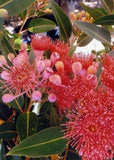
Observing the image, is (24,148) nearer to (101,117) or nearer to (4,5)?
(101,117)

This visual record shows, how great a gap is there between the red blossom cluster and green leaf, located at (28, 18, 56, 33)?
35 centimetres

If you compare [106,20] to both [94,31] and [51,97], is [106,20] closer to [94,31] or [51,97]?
[94,31]

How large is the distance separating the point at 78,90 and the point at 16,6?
22cm

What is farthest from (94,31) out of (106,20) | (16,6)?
(16,6)

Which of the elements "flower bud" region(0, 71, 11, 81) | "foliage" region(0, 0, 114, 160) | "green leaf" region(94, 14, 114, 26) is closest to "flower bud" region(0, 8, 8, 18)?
"foliage" region(0, 0, 114, 160)

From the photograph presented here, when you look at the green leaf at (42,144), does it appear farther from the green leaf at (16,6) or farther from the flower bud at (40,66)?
the green leaf at (16,6)

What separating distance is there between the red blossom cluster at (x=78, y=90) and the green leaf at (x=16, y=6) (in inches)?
3.9

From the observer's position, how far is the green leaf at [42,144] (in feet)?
1.45

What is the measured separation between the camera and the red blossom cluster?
1.32ft

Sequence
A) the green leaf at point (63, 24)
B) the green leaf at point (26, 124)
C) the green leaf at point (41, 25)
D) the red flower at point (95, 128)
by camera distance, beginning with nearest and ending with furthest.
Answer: the red flower at point (95, 128)
the green leaf at point (26, 124)
the green leaf at point (63, 24)
the green leaf at point (41, 25)

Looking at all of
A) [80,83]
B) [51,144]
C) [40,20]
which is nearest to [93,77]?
[80,83]

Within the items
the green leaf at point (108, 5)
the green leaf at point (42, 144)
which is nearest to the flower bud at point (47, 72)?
the green leaf at point (42, 144)

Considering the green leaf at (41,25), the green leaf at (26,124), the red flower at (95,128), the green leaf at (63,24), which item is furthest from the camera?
the green leaf at (41,25)

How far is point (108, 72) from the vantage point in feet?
1.54
